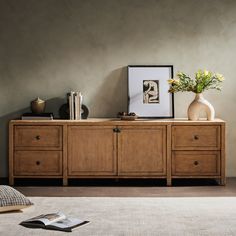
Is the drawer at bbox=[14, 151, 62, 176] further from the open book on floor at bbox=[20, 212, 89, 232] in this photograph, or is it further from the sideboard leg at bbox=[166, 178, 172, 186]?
the open book on floor at bbox=[20, 212, 89, 232]

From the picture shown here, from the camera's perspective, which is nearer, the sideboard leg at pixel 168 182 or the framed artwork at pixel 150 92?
the sideboard leg at pixel 168 182

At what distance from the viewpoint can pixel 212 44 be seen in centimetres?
596

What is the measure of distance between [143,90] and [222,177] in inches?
44.9

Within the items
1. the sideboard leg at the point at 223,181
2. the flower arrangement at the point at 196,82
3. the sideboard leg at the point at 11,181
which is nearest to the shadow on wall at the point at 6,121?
the sideboard leg at the point at 11,181

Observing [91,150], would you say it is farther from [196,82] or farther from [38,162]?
[196,82]

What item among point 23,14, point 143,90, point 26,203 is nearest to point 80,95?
point 143,90

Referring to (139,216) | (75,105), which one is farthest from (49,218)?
(75,105)

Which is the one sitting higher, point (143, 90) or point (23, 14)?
point (23, 14)

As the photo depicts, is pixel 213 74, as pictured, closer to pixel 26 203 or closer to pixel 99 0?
pixel 99 0

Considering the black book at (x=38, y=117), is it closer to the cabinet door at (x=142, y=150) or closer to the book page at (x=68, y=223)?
the cabinet door at (x=142, y=150)

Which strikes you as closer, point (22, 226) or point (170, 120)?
point (22, 226)

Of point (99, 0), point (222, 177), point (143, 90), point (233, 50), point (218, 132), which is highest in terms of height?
point (99, 0)

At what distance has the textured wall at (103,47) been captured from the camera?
5930 millimetres

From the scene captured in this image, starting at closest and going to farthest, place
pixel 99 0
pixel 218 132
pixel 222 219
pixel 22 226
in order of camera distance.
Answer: pixel 22 226
pixel 222 219
pixel 218 132
pixel 99 0
